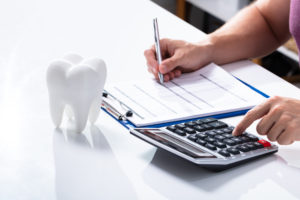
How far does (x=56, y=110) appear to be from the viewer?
950 mm

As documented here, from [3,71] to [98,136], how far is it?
0.33 m

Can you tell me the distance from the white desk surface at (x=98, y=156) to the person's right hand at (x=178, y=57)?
0.14ft

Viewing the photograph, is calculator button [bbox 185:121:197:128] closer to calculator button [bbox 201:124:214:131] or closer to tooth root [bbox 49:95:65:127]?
calculator button [bbox 201:124:214:131]

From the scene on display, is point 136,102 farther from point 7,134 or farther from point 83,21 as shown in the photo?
point 83,21

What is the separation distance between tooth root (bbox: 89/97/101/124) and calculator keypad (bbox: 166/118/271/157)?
127 millimetres

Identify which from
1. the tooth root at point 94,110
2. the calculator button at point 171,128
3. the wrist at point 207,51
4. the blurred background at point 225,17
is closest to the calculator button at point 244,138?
the calculator button at point 171,128

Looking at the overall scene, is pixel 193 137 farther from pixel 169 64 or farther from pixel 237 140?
pixel 169 64

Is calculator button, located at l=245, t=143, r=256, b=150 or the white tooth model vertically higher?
the white tooth model

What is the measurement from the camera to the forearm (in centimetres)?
134

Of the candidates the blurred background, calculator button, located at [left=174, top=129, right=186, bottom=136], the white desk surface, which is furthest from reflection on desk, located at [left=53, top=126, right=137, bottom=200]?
the blurred background

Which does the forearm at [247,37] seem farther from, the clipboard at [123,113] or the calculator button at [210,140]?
the calculator button at [210,140]

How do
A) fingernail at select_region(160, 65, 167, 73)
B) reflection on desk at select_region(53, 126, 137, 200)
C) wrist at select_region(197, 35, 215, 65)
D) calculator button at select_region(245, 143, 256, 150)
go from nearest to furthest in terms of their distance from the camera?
reflection on desk at select_region(53, 126, 137, 200), calculator button at select_region(245, 143, 256, 150), fingernail at select_region(160, 65, 167, 73), wrist at select_region(197, 35, 215, 65)

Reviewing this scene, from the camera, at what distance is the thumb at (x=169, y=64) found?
119 cm

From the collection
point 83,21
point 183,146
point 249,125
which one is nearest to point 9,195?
point 183,146
